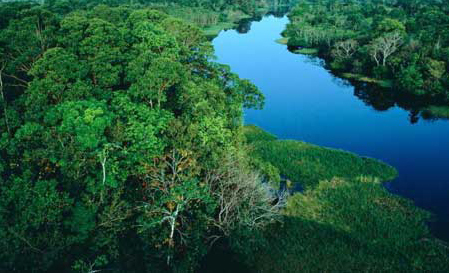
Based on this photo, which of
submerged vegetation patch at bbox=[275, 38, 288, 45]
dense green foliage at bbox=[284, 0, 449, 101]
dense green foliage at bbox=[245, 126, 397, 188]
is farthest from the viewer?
submerged vegetation patch at bbox=[275, 38, 288, 45]

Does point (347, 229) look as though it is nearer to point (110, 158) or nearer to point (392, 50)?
point (110, 158)

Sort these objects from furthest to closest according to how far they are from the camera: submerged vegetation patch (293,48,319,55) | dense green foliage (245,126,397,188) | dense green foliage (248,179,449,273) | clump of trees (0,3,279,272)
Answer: submerged vegetation patch (293,48,319,55), dense green foliage (245,126,397,188), dense green foliage (248,179,449,273), clump of trees (0,3,279,272)

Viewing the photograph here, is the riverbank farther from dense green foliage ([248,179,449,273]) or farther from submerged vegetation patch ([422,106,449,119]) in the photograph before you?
submerged vegetation patch ([422,106,449,119])

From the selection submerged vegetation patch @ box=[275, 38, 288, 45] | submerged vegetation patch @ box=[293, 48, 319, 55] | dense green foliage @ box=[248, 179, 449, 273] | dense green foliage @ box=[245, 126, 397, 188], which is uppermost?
submerged vegetation patch @ box=[275, 38, 288, 45]

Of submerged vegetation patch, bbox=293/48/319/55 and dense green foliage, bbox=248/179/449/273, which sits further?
submerged vegetation patch, bbox=293/48/319/55

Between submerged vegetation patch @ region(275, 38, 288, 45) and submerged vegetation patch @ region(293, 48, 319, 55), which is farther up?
submerged vegetation patch @ region(275, 38, 288, 45)

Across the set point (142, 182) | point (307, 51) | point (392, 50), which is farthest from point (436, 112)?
point (142, 182)

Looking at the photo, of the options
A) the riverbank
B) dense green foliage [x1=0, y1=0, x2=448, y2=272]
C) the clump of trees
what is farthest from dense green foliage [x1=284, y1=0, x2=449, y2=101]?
the clump of trees
